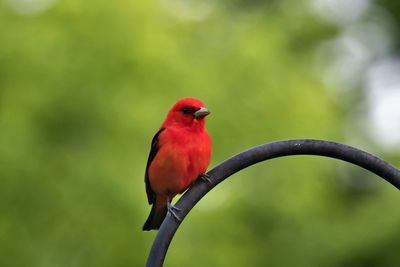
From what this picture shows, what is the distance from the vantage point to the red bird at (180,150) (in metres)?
4.45

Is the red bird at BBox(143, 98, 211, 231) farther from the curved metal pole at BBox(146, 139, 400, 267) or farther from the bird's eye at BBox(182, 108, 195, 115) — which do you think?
the curved metal pole at BBox(146, 139, 400, 267)

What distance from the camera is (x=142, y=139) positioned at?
8570 mm

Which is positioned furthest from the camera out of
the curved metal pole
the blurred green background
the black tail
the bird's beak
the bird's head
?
the blurred green background

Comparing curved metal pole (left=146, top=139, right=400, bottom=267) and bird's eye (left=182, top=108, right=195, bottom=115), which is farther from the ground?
bird's eye (left=182, top=108, right=195, bottom=115)

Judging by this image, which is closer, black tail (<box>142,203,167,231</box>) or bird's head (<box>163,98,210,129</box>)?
bird's head (<box>163,98,210,129</box>)

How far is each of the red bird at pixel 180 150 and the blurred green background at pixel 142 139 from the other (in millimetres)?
3191

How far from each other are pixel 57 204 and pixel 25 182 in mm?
379

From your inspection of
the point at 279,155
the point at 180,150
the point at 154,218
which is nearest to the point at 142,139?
the point at 154,218

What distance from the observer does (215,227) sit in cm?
844

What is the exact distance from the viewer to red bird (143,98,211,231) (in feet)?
14.6

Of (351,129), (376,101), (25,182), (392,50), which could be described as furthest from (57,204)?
(392,50)

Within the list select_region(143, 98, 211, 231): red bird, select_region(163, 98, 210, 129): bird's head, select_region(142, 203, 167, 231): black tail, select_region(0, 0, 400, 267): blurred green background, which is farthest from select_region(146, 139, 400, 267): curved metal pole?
select_region(0, 0, 400, 267): blurred green background

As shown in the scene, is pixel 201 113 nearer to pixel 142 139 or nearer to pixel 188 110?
pixel 188 110

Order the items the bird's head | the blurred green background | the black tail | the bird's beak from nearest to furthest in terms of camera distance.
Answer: the bird's beak, the bird's head, the black tail, the blurred green background
